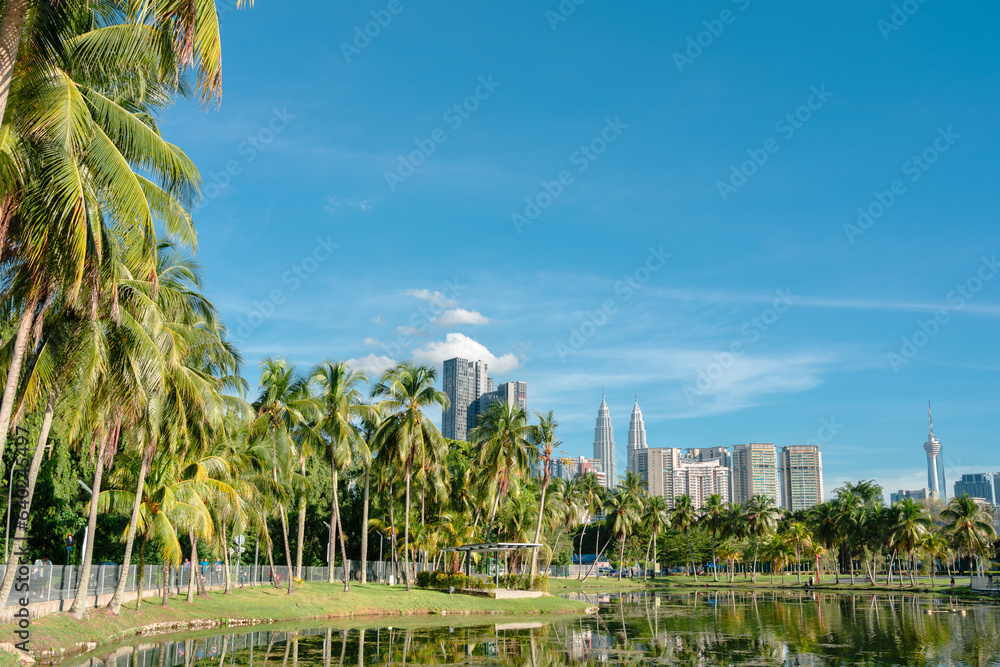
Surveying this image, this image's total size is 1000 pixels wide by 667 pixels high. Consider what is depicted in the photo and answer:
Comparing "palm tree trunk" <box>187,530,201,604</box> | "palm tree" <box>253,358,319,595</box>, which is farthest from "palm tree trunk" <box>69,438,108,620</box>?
"palm tree" <box>253,358,319,595</box>

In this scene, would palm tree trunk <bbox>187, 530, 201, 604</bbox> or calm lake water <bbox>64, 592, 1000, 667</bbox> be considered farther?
palm tree trunk <bbox>187, 530, 201, 604</bbox>

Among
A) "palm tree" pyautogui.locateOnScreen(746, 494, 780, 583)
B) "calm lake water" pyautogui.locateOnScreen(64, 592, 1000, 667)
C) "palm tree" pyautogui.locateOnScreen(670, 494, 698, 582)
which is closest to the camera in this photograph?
"calm lake water" pyautogui.locateOnScreen(64, 592, 1000, 667)

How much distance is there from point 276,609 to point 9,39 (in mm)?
30206

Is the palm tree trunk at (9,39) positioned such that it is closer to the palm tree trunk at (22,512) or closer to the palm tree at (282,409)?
the palm tree trunk at (22,512)

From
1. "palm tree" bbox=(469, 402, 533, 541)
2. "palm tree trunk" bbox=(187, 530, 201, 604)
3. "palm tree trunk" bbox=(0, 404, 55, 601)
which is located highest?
"palm tree" bbox=(469, 402, 533, 541)

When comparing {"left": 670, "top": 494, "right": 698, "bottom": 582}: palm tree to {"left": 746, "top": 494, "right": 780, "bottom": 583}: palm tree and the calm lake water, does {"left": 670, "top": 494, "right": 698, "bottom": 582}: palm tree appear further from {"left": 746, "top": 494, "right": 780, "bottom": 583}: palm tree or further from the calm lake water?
the calm lake water

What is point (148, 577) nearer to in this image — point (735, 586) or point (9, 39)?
point (9, 39)

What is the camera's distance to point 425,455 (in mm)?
49531

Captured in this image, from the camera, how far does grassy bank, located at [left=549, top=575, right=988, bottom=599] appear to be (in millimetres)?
71188

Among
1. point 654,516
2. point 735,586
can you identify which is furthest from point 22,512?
point 654,516

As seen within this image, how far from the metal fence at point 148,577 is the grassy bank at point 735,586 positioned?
1854 cm

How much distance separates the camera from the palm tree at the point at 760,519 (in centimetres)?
9669

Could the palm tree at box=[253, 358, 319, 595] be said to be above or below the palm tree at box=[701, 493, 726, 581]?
above

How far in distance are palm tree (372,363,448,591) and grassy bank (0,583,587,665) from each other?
5.32m
